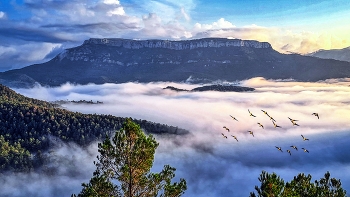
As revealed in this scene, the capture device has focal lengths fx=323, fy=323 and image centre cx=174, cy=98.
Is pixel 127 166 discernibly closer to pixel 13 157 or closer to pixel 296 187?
pixel 296 187

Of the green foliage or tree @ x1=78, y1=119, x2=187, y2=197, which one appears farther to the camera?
the green foliage

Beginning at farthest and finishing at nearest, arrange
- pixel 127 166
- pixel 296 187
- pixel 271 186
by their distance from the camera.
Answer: pixel 296 187
pixel 127 166
pixel 271 186

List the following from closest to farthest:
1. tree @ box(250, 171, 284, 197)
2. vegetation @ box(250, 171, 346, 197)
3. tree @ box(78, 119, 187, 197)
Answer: tree @ box(250, 171, 284, 197) < vegetation @ box(250, 171, 346, 197) < tree @ box(78, 119, 187, 197)

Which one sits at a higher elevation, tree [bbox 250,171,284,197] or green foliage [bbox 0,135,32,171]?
tree [bbox 250,171,284,197]

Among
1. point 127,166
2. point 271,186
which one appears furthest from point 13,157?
point 271,186

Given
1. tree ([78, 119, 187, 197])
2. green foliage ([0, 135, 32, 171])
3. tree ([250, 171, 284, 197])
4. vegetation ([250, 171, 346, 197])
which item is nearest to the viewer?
tree ([250, 171, 284, 197])

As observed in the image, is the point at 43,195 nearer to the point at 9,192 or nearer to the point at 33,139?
the point at 9,192

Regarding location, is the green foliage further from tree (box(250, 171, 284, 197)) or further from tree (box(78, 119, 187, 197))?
tree (box(250, 171, 284, 197))

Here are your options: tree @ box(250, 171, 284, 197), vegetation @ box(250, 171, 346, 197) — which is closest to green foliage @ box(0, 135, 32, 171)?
vegetation @ box(250, 171, 346, 197)
